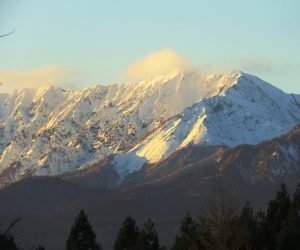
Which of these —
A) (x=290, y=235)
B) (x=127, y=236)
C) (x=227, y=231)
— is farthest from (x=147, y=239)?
(x=227, y=231)

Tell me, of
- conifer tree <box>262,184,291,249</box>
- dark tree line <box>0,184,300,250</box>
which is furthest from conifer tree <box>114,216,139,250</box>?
conifer tree <box>262,184,291,249</box>

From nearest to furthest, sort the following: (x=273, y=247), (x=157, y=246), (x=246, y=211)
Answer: (x=246, y=211) → (x=273, y=247) → (x=157, y=246)

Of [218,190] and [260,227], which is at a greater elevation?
[218,190]

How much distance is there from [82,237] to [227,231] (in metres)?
33.2

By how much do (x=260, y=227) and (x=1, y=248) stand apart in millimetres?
19387

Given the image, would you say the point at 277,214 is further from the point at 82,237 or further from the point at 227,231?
the point at 227,231

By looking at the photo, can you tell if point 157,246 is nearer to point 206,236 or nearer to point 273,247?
point 273,247

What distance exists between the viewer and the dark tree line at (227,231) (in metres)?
53.1

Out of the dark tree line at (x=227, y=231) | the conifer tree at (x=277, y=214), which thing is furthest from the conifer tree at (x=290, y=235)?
the conifer tree at (x=277, y=214)

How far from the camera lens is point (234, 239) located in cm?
5334

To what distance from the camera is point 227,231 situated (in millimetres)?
52906

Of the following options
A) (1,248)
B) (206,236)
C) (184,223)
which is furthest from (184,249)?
(206,236)

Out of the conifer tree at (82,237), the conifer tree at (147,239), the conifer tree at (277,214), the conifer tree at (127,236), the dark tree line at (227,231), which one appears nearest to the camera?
the dark tree line at (227,231)

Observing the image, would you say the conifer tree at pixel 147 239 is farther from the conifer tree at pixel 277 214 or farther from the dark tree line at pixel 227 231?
the conifer tree at pixel 277 214
